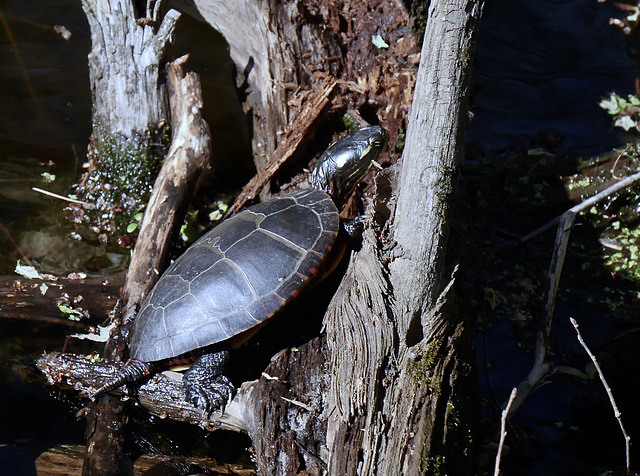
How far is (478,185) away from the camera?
16.4ft

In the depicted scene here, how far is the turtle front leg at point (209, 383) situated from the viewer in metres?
3.26

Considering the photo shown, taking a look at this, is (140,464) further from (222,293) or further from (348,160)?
(348,160)

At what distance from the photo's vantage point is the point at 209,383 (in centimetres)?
333

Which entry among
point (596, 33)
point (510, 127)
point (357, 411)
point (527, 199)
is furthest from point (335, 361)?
point (596, 33)

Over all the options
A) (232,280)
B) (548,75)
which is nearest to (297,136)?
(232,280)

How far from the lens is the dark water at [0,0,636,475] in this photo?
5.07 meters

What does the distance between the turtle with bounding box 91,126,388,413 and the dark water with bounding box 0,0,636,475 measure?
0.97 m

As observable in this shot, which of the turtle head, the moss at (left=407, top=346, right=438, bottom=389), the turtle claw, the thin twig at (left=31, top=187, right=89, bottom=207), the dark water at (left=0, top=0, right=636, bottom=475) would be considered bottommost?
the turtle claw

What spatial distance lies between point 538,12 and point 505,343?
4.44 meters

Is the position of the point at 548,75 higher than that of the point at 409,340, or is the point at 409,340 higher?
the point at 548,75

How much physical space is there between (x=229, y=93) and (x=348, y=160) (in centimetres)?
273

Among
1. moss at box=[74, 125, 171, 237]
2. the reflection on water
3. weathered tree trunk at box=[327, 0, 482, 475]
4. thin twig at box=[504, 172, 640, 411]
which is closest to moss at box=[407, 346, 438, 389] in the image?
weathered tree trunk at box=[327, 0, 482, 475]

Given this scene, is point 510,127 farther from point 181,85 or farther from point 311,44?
point 181,85

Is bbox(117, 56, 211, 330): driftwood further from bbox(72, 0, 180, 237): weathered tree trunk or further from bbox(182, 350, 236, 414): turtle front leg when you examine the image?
bbox(182, 350, 236, 414): turtle front leg
